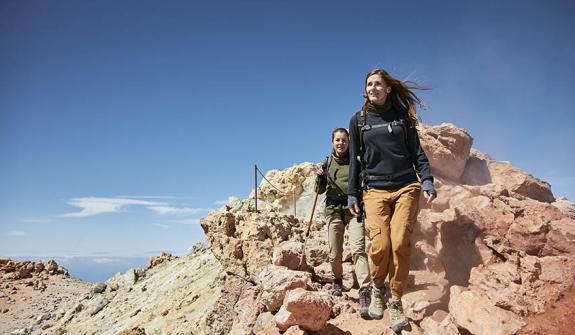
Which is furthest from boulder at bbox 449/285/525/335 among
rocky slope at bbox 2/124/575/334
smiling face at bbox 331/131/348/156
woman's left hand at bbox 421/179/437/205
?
smiling face at bbox 331/131/348/156

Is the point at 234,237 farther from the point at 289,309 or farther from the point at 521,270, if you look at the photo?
the point at 521,270

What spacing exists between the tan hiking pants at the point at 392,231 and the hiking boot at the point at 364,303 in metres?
0.37

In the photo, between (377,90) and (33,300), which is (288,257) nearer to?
(377,90)

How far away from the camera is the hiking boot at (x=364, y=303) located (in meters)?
5.00

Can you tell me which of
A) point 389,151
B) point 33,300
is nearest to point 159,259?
point 33,300

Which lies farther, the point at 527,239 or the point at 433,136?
the point at 433,136

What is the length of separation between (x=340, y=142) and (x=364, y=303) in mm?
2466

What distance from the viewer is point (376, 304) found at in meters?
4.90

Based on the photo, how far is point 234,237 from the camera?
7891 mm

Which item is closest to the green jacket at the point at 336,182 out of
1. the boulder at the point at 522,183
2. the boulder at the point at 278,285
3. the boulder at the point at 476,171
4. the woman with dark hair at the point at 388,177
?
the woman with dark hair at the point at 388,177

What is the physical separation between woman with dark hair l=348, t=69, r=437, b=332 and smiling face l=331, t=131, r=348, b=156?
3.39 ft

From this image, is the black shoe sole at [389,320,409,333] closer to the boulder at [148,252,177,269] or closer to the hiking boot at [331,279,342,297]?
the hiking boot at [331,279,342,297]

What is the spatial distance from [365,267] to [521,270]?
1892 millimetres

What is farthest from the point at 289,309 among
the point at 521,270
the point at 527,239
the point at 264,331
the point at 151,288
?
the point at 151,288
